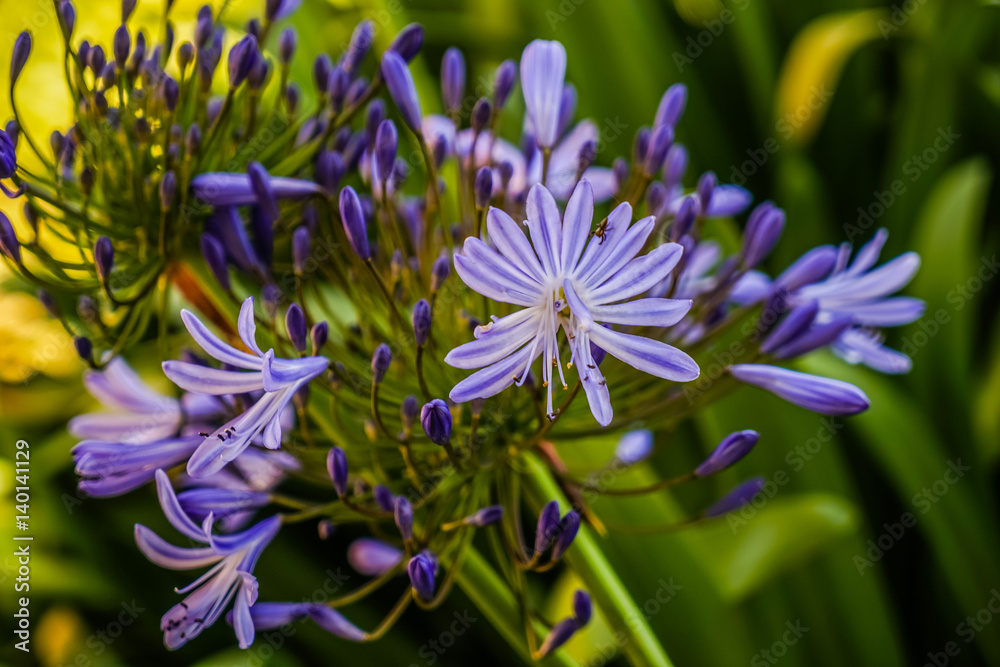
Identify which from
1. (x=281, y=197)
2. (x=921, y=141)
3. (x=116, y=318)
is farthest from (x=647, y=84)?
(x=116, y=318)

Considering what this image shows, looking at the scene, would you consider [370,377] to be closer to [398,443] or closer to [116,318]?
[398,443]

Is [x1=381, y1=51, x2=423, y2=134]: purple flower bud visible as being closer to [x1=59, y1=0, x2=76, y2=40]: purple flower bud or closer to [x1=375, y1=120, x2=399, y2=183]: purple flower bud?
[x1=375, y1=120, x2=399, y2=183]: purple flower bud

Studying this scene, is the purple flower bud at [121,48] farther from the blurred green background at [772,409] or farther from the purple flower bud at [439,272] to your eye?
the blurred green background at [772,409]

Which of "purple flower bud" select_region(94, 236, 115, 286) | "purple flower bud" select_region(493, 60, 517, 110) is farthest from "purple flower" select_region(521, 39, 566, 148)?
"purple flower bud" select_region(94, 236, 115, 286)

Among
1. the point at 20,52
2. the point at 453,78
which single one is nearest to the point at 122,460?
the point at 20,52

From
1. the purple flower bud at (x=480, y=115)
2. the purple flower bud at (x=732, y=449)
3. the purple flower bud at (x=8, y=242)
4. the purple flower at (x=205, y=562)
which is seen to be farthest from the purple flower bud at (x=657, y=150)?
the purple flower bud at (x=8, y=242)
